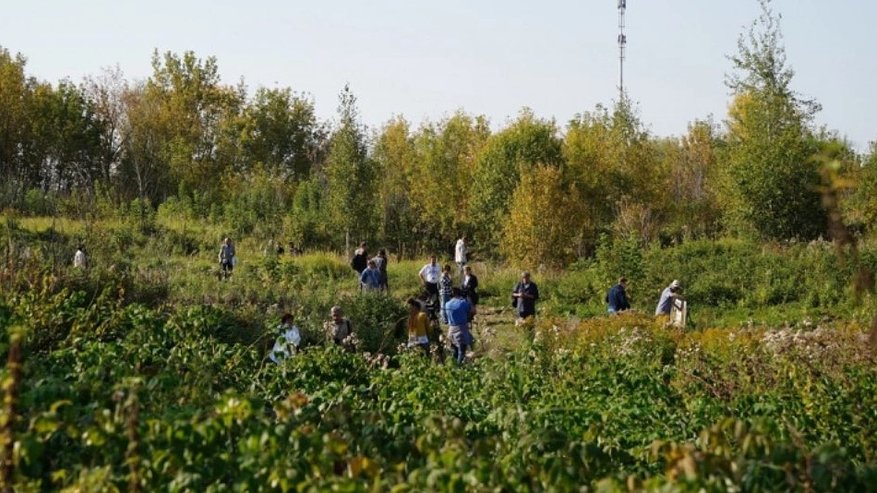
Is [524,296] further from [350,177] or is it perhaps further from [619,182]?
[619,182]

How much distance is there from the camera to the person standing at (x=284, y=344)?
9.58 m

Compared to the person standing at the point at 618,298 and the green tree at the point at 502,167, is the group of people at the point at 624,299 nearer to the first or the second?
the person standing at the point at 618,298

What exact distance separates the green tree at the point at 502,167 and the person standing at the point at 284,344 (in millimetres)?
23419

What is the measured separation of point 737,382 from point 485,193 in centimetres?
2721

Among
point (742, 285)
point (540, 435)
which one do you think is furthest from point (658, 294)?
point (540, 435)

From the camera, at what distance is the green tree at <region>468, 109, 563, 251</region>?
3684 centimetres

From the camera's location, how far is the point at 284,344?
423 inches

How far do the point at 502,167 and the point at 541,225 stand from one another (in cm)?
883

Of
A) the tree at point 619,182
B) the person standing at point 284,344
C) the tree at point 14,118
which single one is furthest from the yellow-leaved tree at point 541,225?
the tree at point 14,118

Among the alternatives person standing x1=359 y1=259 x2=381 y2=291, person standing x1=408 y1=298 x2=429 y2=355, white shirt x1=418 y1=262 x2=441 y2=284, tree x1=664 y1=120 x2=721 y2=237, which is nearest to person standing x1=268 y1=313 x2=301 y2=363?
person standing x1=408 y1=298 x2=429 y2=355

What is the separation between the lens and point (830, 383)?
28.0 ft

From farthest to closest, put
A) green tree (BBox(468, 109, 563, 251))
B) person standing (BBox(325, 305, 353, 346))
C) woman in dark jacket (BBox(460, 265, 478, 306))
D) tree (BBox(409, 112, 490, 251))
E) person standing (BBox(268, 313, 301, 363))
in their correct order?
tree (BBox(409, 112, 490, 251))
green tree (BBox(468, 109, 563, 251))
woman in dark jacket (BBox(460, 265, 478, 306))
person standing (BBox(325, 305, 353, 346))
person standing (BBox(268, 313, 301, 363))

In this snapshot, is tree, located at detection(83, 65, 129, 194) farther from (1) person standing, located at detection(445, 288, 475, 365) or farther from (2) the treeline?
(1) person standing, located at detection(445, 288, 475, 365)

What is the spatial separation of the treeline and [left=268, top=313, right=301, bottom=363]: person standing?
346 inches
